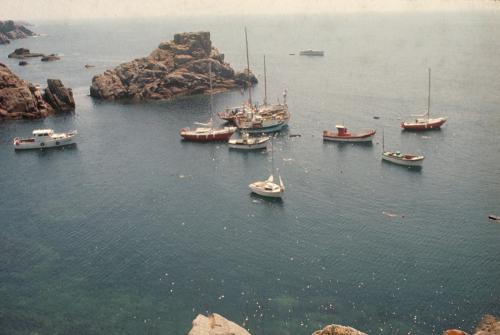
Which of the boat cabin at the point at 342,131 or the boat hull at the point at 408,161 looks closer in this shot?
the boat hull at the point at 408,161

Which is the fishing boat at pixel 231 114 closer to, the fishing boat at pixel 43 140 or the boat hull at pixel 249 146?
the boat hull at pixel 249 146

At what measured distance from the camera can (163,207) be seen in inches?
4134

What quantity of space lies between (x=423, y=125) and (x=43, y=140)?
105m

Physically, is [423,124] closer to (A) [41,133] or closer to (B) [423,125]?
(B) [423,125]

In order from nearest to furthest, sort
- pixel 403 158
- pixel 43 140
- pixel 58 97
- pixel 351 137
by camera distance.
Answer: pixel 403 158 < pixel 351 137 < pixel 43 140 < pixel 58 97

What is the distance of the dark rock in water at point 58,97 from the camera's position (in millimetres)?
185375

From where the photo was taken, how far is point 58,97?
18662 centimetres

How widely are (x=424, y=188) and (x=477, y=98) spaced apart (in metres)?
93.0

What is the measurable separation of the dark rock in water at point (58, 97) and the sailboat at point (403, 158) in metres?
114

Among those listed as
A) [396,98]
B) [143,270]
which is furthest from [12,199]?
[396,98]

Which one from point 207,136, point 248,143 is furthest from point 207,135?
point 248,143

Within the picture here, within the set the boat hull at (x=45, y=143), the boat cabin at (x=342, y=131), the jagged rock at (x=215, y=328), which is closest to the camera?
the jagged rock at (x=215, y=328)

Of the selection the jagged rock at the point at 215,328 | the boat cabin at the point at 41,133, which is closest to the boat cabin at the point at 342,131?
the boat cabin at the point at 41,133

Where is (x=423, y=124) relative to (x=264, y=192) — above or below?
above
